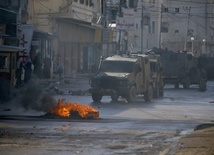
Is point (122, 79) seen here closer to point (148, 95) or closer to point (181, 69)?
point (148, 95)

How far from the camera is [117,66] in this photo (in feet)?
93.5

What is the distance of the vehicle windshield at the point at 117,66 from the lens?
2839cm

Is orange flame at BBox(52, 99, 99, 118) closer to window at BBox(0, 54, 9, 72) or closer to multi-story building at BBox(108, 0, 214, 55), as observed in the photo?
window at BBox(0, 54, 9, 72)

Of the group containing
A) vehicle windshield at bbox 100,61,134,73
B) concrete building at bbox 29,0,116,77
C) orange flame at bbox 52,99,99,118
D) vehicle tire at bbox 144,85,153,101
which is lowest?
vehicle tire at bbox 144,85,153,101

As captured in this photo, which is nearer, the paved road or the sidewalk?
the sidewalk

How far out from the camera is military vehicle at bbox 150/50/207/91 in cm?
4312

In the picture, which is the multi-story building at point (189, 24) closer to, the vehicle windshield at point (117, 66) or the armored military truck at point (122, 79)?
the armored military truck at point (122, 79)

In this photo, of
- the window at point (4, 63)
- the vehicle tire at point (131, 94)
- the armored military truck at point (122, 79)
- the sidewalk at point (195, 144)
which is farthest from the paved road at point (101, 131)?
the vehicle tire at point (131, 94)

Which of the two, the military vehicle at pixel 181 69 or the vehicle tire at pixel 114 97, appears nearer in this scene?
the vehicle tire at pixel 114 97

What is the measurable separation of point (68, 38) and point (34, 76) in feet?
46.1

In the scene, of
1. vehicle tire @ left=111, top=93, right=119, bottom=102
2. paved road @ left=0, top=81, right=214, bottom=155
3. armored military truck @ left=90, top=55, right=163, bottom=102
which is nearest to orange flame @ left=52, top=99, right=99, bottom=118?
paved road @ left=0, top=81, right=214, bottom=155

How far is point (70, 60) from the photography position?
5278cm

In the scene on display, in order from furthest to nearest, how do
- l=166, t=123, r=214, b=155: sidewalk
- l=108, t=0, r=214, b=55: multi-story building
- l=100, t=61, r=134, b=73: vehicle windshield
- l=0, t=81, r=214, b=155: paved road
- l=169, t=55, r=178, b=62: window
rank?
l=108, t=0, r=214, b=55: multi-story building → l=169, t=55, r=178, b=62: window → l=100, t=61, r=134, b=73: vehicle windshield → l=0, t=81, r=214, b=155: paved road → l=166, t=123, r=214, b=155: sidewalk

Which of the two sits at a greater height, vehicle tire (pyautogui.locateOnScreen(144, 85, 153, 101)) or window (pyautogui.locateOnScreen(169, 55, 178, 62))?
window (pyautogui.locateOnScreen(169, 55, 178, 62))
